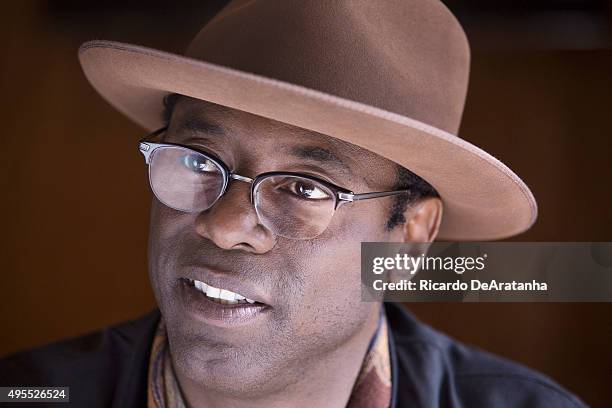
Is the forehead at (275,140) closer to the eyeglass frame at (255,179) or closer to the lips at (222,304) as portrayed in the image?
the eyeglass frame at (255,179)

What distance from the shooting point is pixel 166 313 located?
141cm

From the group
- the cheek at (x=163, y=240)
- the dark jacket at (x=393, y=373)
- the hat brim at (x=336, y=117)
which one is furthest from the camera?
the dark jacket at (x=393, y=373)

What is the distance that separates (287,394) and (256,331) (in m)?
0.21

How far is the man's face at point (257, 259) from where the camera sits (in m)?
1.30

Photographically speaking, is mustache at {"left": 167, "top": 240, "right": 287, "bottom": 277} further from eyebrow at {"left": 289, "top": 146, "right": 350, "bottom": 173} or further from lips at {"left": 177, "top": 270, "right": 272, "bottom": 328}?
eyebrow at {"left": 289, "top": 146, "right": 350, "bottom": 173}

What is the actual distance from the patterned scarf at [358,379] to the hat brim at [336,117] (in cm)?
34

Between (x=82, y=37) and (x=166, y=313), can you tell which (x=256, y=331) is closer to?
(x=166, y=313)

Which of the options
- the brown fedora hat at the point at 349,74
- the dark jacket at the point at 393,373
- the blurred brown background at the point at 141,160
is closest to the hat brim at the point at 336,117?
the brown fedora hat at the point at 349,74

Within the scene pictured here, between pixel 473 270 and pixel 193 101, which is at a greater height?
pixel 193 101

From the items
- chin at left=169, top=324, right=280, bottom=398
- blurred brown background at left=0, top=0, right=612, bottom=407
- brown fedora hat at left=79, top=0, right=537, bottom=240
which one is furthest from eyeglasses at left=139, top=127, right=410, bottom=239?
blurred brown background at left=0, top=0, right=612, bottom=407

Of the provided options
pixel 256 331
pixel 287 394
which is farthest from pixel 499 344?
pixel 256 331

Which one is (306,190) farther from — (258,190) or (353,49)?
(353,49)

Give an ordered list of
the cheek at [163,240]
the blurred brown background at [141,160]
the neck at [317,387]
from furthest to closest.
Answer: the blurred brown background at [141,160] < the neck at [317,387] < the cheek at [163,240]

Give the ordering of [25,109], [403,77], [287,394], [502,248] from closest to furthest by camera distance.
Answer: [403,77], [287,394], [502,248], [25,109]
